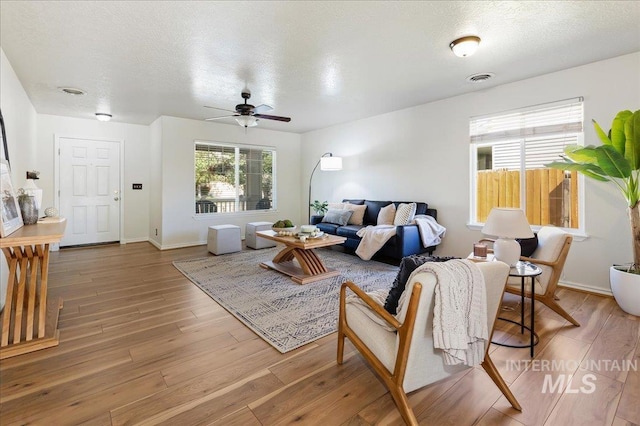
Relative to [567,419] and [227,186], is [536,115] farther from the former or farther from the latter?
[227,186]

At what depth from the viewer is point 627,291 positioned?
280 centimetres

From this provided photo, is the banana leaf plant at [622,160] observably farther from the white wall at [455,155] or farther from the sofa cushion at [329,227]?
the sofa cushion at [329,227]

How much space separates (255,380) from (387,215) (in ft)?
12.3

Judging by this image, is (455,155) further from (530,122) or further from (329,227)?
(329,227)

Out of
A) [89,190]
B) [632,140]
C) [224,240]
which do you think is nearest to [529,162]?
[632,140]

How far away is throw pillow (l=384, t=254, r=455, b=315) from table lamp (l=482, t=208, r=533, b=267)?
1016 mm

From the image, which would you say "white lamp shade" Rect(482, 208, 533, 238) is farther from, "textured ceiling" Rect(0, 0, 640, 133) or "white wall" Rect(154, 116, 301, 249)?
"white wall" Rect(154, 116, 301, 249)

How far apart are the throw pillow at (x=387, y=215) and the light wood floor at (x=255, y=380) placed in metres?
2.59

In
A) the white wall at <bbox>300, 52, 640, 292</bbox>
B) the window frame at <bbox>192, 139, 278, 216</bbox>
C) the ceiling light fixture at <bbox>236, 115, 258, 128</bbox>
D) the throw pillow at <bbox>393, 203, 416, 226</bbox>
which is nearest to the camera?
the white wall at <bbox>300, 52, 640, 292</bbox>

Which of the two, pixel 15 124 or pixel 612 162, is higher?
pixel 15 124

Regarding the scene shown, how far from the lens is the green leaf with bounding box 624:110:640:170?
2744 millimetres

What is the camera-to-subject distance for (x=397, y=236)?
4.34 meters

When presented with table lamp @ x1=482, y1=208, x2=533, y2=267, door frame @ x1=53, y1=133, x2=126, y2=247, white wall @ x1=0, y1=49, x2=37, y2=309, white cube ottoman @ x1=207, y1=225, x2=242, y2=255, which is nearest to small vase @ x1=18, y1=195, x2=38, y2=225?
white wall @ x1=0, y1=49, x2=37, y2=309

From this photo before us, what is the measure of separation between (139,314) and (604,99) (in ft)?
17.4
